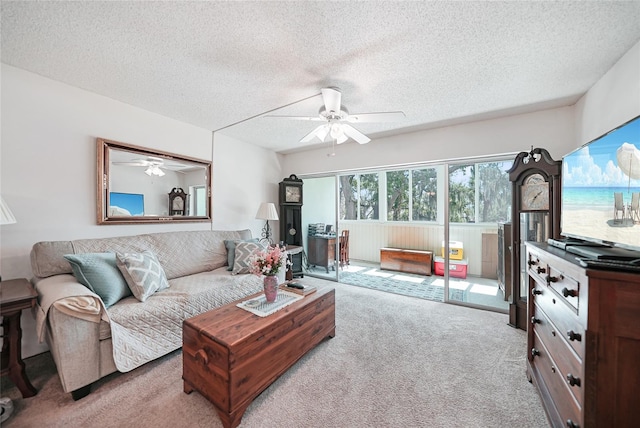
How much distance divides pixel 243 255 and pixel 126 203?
1417 mm

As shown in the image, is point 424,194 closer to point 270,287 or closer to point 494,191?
point 494,191

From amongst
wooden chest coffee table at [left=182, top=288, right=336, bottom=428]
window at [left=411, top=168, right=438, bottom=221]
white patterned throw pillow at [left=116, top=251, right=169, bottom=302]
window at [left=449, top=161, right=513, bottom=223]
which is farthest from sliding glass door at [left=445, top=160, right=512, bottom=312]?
white patterned throw pillow at [left=116, top=251, right=169, bottom=302]

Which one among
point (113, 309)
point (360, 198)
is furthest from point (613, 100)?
point (113, 309)

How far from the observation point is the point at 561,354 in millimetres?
1216

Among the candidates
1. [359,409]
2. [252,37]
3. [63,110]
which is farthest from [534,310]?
[63,110]

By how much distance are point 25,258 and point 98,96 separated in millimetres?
1679

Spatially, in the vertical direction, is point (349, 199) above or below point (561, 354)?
above

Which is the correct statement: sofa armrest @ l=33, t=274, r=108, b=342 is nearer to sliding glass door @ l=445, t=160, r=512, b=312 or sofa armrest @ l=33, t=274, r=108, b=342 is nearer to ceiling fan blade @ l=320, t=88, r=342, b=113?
ceiling fan blade @ l=320, t=88, r=342, b=113

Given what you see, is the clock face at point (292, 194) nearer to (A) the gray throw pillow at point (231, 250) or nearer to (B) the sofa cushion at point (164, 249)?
(B) the sofa cushion at point (164, 249)

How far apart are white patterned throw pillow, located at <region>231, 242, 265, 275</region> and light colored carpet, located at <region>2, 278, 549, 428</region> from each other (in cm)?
102

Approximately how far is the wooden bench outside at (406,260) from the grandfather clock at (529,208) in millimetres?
1933

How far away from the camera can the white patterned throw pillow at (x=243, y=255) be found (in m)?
2.93

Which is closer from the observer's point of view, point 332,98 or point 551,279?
point 551,279

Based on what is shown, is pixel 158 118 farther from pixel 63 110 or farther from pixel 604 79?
pixel 604 79
